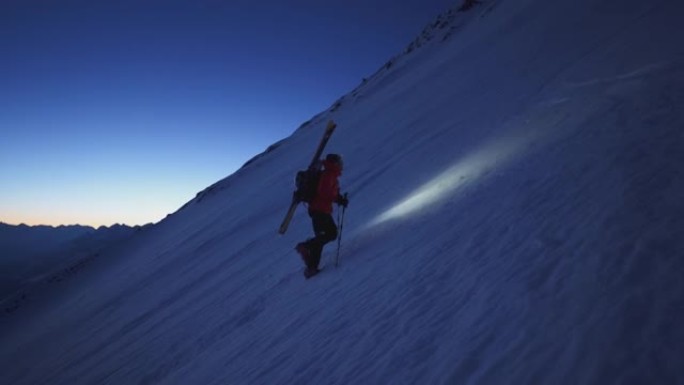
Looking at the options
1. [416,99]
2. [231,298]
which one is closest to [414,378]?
[231,298]

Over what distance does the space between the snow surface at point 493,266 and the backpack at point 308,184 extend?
3.86 ft

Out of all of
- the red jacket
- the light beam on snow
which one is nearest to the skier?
the red jacket

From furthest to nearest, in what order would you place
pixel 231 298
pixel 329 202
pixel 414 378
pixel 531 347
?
pixel 231 298
pixel 329 202
pixel 414 378
pixel 531 347

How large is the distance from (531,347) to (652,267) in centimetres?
96

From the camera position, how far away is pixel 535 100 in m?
8.54

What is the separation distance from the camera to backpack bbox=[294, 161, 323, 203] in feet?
19.6

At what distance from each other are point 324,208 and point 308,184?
441 millimetres

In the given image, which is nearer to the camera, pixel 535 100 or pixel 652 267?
pixel 652 267

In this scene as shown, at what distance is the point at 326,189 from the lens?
5977 millimetres

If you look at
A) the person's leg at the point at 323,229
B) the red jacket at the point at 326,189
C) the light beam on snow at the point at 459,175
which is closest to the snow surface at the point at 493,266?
the light beam on snow at the point at 459,175

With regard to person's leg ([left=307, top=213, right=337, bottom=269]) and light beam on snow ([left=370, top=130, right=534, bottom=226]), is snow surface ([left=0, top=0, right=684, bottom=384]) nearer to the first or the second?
light beam on snow ([left=370, top=130, right=534, bottom=226])

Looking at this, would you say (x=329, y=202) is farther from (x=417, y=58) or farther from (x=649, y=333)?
(x=417, y=58)

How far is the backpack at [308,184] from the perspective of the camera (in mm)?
5977

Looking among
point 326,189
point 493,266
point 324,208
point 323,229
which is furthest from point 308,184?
point 493,266
